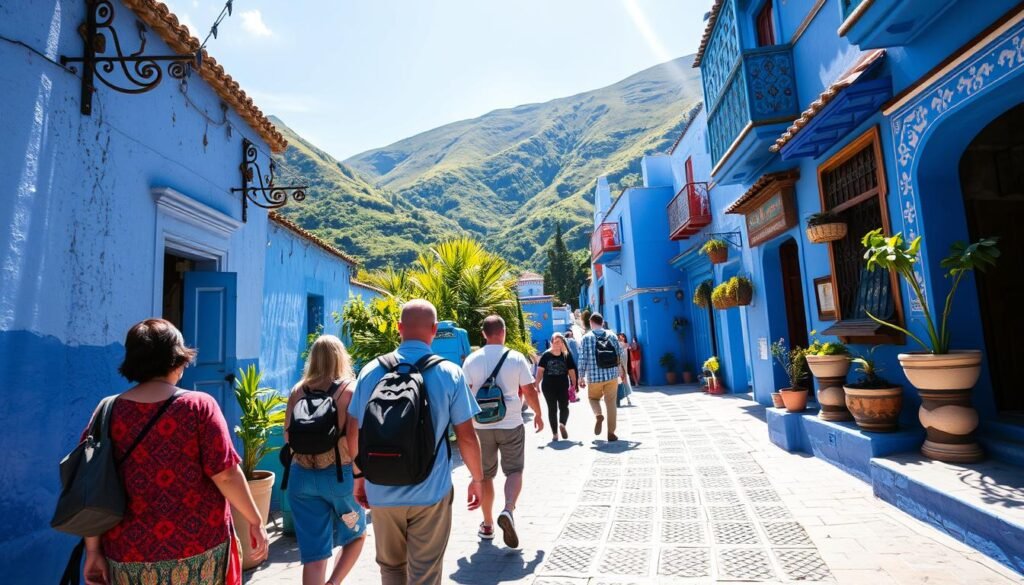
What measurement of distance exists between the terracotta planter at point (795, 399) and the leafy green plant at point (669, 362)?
28.6 ft

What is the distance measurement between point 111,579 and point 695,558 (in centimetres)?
338

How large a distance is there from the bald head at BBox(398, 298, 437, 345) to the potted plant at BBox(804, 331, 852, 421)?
15.7 ft

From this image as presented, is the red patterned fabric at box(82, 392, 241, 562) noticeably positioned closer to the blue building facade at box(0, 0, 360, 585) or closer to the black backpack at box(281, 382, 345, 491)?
the black backpack at box(281, 382, 345, 491)

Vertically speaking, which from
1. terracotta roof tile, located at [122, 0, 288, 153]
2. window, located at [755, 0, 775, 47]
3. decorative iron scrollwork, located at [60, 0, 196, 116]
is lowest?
decorative iron scrollwork, located at [60, 0, 196, 116]

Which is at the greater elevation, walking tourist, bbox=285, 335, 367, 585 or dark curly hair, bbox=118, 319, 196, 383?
dark curly hair, bbox=118, 319, 196, 383

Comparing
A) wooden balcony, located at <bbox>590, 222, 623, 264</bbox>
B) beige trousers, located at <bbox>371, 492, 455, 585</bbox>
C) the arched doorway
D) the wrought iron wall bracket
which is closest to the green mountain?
wooden balcony, located at <bbox>590, 222, 623, 264</bbox>

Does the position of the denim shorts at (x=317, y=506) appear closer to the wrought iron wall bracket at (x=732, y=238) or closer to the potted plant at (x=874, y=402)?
the potted plant at (x=874, y=402)

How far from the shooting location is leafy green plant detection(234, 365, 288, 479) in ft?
14.5

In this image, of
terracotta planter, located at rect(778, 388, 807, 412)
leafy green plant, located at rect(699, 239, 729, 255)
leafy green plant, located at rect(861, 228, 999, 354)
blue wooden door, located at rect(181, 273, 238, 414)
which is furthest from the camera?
leafy green plant, located at rect(699, 239, 729, 255)

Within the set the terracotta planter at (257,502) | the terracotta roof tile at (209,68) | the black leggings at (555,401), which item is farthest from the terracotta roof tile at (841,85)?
the terracotta planter at (257,502)

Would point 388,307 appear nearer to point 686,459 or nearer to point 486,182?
point 686,459

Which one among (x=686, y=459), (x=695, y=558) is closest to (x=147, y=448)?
(x=695, y=558)

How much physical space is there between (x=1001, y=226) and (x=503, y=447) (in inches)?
201

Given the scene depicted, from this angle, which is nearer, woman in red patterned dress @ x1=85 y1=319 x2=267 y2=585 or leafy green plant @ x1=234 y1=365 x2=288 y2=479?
woman in red patterned dress @ x1=85 y1=319 x2=267 y2=585
